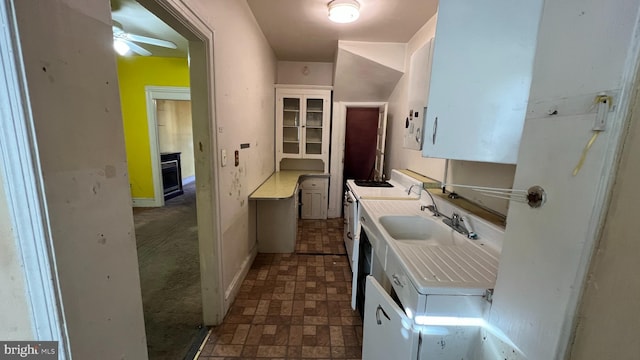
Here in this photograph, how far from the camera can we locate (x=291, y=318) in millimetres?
1883

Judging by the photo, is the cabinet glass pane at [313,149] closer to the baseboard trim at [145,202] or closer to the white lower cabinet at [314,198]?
the white lower cabinet at [314,198]

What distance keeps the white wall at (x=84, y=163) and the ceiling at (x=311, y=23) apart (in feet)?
6.20

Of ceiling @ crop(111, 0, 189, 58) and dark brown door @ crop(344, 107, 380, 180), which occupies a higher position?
ceiling @ crop(111, 0, 189, 58)

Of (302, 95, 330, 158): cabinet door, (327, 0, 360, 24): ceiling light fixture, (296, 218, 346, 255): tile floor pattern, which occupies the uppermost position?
(327, 0, 360, 24): ceiling light fixture

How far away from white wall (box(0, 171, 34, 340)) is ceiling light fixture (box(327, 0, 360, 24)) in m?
2.30

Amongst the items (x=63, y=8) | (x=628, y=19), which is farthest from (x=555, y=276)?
(x=63, y=8)

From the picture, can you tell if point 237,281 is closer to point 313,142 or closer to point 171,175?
point 313,142

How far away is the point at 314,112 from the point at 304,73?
674 millimetres

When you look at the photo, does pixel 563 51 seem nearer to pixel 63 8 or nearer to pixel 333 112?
pixel 63 8

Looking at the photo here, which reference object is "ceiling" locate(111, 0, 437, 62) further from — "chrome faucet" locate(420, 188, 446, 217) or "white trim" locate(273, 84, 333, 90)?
"chrome faucet" locate(420, 188, 446, 217)

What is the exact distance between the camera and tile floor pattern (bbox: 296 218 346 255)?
10.0 feet

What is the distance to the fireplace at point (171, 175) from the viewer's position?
458 cm

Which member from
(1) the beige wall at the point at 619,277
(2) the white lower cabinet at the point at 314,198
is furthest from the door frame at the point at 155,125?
(1) the beige wall at the point at 619,277

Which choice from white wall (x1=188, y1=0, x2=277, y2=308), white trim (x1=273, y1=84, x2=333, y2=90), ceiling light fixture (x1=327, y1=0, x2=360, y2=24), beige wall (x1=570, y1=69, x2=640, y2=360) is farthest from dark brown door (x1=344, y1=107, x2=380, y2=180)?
beige wall (x1=570, y1=69, x2=640, y2=360)
